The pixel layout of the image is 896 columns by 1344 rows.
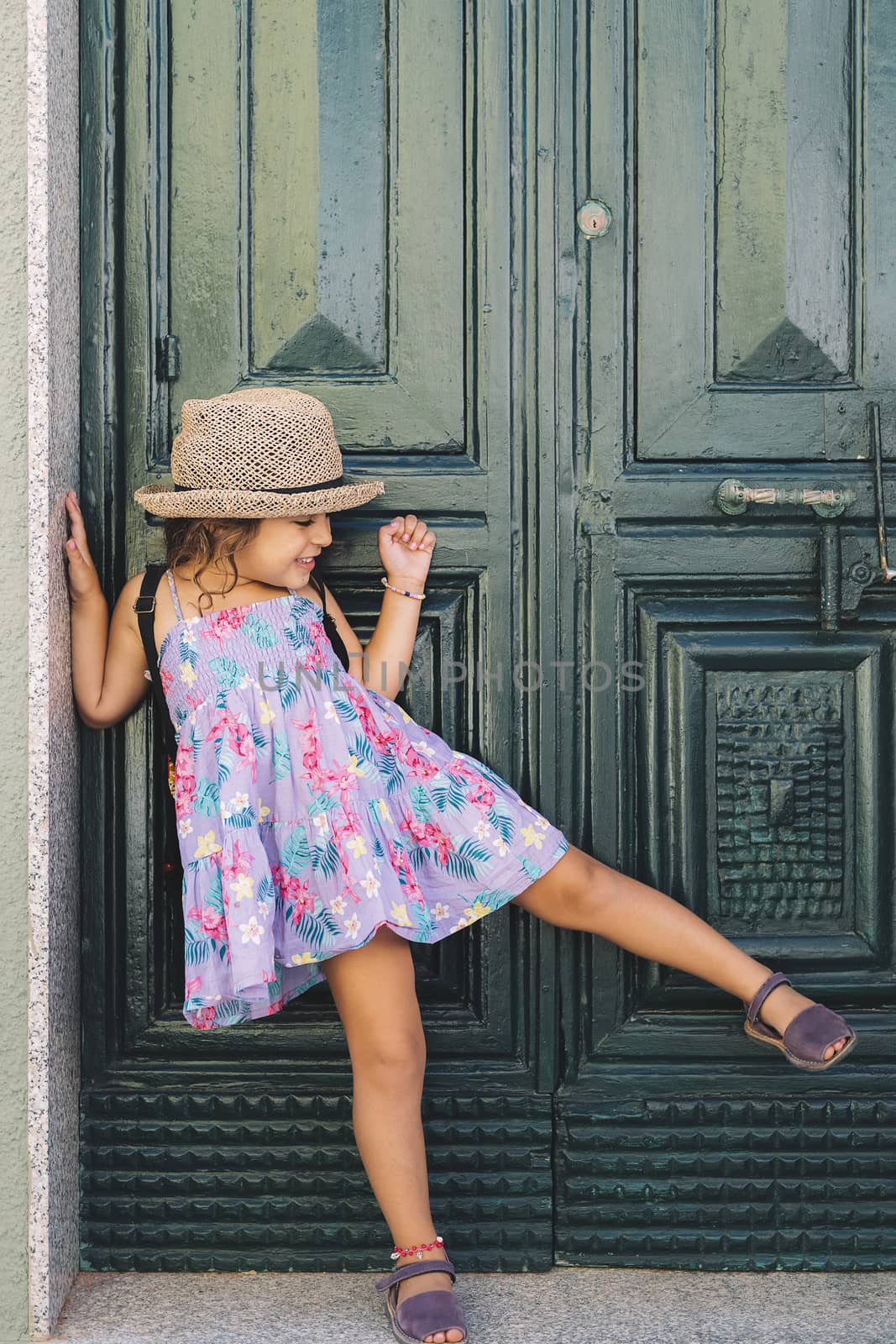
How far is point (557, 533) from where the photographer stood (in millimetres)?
2621

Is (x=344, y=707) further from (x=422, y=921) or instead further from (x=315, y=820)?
(x=422, y=921)

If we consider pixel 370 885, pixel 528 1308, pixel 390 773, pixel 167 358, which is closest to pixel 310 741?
pixel 390 773

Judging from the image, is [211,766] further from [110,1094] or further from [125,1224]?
[125,1224]

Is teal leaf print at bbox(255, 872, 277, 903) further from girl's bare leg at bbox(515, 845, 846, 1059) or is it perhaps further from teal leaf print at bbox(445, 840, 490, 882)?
girl's bare leg at bbox(515, 845, 846, 1059)

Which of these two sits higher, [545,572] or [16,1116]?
[545,572]

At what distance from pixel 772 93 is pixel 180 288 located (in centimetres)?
121

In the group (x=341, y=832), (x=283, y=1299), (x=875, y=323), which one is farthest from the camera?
(x=875, y=323)

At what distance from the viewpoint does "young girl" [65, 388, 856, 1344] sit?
2.30 m

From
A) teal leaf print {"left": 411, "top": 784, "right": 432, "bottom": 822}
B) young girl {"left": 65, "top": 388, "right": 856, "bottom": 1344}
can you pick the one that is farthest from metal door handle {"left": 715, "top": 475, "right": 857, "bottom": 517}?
teal leaf print {"left": 411, "top": 784, "right": 432, "bottom": 822}

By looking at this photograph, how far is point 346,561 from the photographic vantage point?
2.64m

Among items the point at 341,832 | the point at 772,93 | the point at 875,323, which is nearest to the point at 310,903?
the point at 341,832

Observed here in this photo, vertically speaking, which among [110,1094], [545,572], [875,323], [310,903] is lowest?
[110,1094]

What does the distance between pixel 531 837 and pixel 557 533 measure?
0.60 meters

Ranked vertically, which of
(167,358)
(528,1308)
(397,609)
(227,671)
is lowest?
(528,1308)
